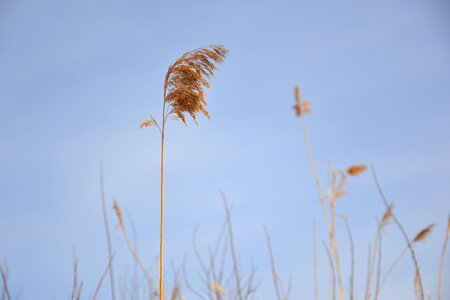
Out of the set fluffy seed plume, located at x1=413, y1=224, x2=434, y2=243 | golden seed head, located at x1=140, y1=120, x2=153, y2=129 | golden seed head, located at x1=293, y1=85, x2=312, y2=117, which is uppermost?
golden seed head, located at x1=140, y1=120, x2=153, y2=129

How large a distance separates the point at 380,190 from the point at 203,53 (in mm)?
2156

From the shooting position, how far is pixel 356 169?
6.97 ft

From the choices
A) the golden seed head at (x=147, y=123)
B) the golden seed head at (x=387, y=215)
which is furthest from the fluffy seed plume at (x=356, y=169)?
the golden seed head at (x=147, y=123)

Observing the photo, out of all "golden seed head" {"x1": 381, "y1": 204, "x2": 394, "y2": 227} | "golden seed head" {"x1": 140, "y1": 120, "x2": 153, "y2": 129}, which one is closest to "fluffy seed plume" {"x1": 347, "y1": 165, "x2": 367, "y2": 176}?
"golden seed head" {"x1": 381, "y1": 204, "x2": 394, "y2": 227}

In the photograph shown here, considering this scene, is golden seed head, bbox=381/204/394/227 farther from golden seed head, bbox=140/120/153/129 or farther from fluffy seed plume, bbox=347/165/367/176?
golden seed head, bbox=140/120/153/129

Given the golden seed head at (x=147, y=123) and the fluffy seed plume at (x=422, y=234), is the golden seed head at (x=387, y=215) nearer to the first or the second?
the fluffy seed plume at (x=422, y=234)

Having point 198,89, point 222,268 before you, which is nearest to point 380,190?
point 222,268

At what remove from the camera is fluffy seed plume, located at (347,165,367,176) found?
6.90 feet

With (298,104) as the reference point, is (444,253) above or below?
below

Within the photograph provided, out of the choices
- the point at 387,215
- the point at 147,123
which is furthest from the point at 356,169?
the point at 147,123

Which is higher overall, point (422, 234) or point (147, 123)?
point (147, 123)

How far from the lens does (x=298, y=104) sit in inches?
85.9

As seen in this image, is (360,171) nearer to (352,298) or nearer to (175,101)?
(352,298)

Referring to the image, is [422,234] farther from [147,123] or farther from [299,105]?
[147,123]
